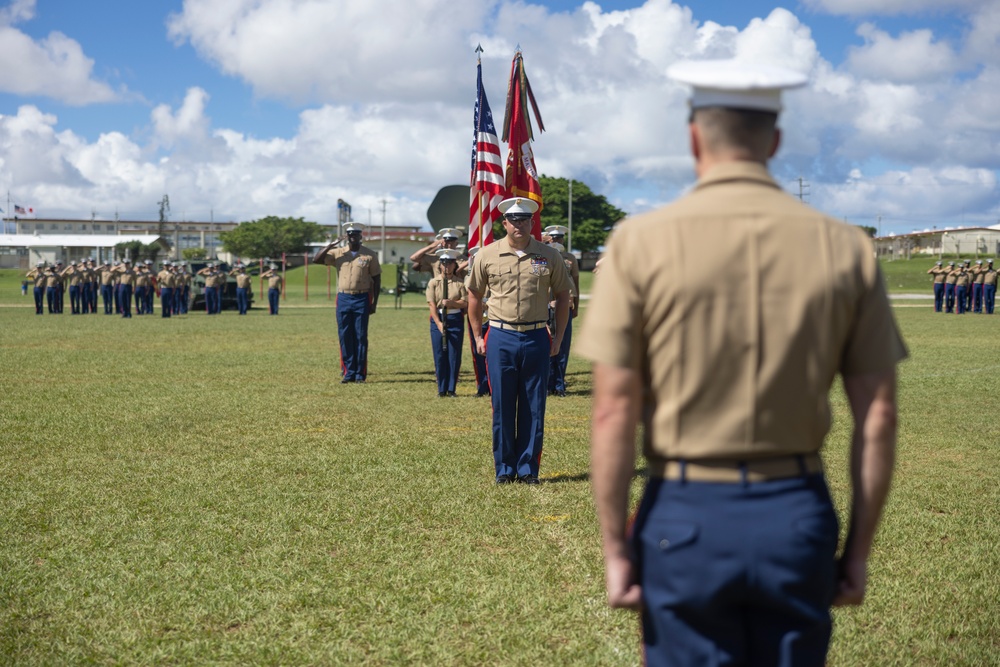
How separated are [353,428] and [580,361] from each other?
29.7 feet

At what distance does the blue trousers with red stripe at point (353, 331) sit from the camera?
15133mm

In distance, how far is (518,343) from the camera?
7.96 metres

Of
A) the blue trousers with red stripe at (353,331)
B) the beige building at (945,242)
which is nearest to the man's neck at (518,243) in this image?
the blue trousers with red stripe at (353,331)

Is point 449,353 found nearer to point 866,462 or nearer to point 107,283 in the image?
point 866,462

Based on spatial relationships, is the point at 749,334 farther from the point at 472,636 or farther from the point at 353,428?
the point at 353,428

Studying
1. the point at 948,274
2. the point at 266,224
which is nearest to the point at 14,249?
the point at 266,224

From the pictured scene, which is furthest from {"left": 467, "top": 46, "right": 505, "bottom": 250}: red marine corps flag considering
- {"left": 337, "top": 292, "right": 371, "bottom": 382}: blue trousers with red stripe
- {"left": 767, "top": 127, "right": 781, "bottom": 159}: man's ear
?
{"left": 767, "top": 127, "right": 781, "bottom": 159}: man's ear

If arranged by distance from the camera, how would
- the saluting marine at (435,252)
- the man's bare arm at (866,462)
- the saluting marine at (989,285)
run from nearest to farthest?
the man's bare arm at (866,462)
the saluting marine at (435,252)
the saluting marine at (989,285)

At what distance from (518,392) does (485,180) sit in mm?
4206

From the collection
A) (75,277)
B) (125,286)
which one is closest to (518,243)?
(125,286)

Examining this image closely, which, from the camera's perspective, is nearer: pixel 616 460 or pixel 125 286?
pixel 616 460

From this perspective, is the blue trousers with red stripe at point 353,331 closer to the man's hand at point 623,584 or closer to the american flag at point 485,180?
the american flag at point 485,180

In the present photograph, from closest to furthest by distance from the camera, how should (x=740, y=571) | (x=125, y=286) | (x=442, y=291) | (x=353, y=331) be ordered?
(x=740, y=571) < (x=442, y=291) < (x=353, y=331) < (x=125, y=286)

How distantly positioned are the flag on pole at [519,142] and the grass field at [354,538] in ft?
8.74
